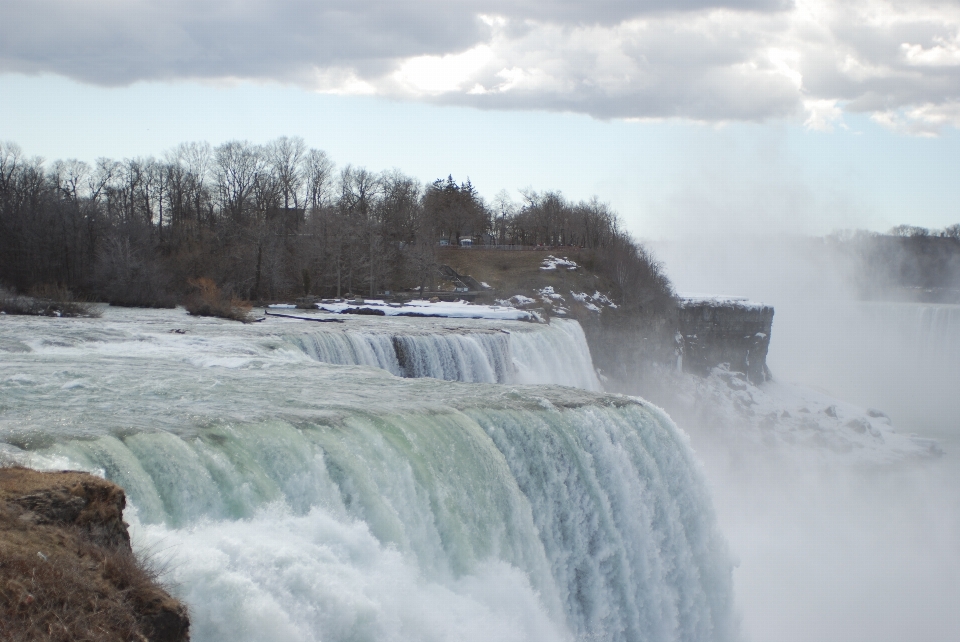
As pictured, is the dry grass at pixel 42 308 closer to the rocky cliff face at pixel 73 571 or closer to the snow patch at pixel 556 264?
the rocky cliff face at pixel 73 571

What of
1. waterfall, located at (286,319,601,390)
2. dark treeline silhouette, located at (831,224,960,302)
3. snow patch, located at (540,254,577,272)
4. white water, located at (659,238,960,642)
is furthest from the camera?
dark treeline silhouette, located at (831,224,960,302)

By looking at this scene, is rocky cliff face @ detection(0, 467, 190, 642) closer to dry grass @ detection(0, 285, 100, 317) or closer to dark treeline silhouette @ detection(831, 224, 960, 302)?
dry grass @ detection(0, 285, 100, 317)

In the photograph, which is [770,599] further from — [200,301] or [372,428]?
[200,301]

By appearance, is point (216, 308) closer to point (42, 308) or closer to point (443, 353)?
point (42, 308)

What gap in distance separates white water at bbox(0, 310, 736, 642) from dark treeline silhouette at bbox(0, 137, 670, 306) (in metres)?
21.7

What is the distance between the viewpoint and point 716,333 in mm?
41406

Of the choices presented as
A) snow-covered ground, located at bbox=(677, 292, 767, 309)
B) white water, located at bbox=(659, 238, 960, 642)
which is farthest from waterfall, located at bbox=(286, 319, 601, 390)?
snow-covered ground, located at bbox=(677, 292, 767, 309)

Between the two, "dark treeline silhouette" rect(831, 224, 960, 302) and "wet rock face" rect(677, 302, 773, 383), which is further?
"dark treeline silhouette" rect(831, 224, 960, 302)

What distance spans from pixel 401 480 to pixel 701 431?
96.0 ft

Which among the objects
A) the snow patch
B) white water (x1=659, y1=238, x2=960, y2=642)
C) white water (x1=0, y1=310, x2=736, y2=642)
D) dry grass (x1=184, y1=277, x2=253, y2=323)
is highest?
the snow patch

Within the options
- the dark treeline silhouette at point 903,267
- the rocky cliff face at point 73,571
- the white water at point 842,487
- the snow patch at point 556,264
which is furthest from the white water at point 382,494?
the dark treeline silhouette at point 903,267

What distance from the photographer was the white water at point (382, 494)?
6617mm

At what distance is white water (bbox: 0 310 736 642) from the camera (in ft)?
21.7

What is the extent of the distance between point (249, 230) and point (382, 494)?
37.2 meters
